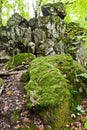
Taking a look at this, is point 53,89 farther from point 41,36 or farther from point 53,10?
point 53,10

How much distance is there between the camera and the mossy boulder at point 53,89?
4.32 meters

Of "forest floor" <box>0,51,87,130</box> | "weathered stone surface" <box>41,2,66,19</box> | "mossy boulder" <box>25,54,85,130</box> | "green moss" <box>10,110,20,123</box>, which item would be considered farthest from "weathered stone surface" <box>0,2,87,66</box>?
"green moss" <box>10,110,20,123</box>

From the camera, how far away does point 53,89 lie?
190 inches

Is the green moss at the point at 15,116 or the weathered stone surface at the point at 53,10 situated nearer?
the green moss at the point at 15,116

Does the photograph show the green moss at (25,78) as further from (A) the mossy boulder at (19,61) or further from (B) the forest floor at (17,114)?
(A) the mossy boulder at (19,61)

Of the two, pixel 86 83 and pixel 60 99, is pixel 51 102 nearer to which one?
pixel 60 99

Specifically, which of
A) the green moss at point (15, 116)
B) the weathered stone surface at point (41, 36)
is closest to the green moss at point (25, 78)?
→ the green moss at point (15, 116)

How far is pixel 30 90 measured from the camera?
16.5 ft

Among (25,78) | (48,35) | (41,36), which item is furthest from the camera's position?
(48,35)

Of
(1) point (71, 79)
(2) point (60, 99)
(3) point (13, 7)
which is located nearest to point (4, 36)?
(1) point (71, 79)

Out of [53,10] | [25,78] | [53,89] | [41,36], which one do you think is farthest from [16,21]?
[53,89]

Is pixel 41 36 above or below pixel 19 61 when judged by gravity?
above

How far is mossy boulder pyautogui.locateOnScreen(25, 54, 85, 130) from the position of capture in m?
4.32

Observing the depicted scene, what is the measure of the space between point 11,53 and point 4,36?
4.38 ft
